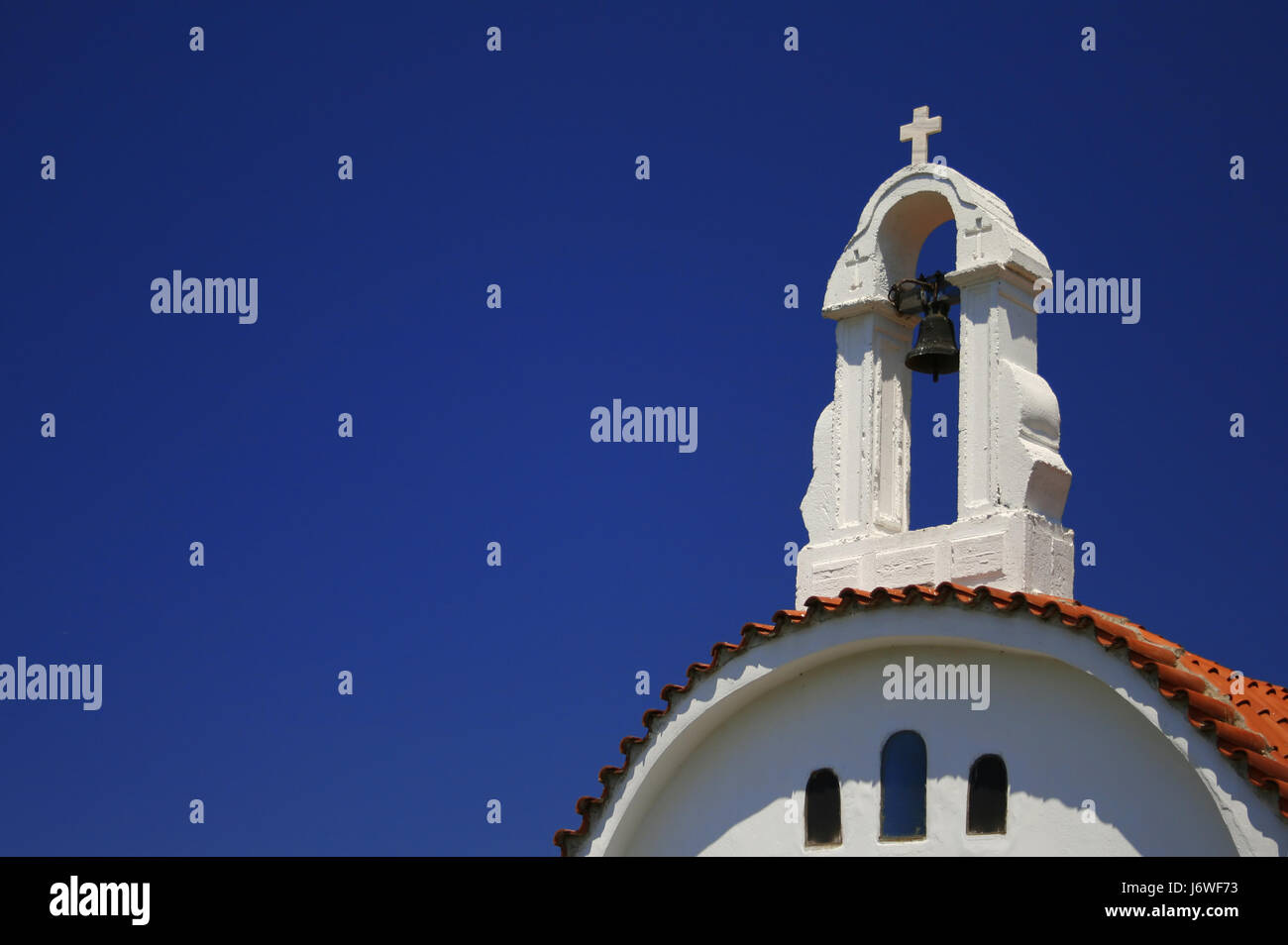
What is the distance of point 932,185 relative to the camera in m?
13.9

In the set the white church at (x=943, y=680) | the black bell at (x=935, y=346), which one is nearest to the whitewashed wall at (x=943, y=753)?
the white church at (x=943, y=680)

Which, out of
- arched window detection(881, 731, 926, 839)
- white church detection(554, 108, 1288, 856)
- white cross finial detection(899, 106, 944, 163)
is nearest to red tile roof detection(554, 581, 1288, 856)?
white church detection(554, 108, 1288, 856)

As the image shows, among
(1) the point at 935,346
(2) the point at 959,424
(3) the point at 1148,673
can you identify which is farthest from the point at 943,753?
(1) the point at 935,346

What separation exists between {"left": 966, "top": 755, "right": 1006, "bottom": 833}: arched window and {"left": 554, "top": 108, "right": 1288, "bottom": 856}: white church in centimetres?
1

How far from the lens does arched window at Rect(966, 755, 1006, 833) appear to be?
1169cm

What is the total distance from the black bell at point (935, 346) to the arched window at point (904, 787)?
321cm

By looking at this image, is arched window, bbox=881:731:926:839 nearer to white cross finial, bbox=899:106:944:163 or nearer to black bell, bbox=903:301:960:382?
black bell, bbox=903:301:960:382

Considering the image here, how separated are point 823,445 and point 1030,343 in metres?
1.80

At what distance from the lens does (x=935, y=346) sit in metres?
13.8

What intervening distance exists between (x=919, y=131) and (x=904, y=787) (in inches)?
207

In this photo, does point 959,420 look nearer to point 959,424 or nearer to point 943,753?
point 959,424

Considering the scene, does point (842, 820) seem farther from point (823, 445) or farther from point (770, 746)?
point (823, 445)

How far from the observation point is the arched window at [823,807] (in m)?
12.5

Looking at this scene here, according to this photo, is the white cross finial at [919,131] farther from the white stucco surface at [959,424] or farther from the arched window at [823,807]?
the arched window at [823,807]
